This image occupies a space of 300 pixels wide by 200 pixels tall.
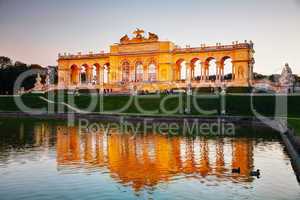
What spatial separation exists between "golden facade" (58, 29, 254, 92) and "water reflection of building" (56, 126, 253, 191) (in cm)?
4089

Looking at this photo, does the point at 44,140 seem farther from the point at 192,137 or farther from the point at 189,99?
the point at 189,99

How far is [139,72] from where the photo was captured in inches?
3209

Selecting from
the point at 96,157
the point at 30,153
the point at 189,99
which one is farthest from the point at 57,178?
the point at 189,99

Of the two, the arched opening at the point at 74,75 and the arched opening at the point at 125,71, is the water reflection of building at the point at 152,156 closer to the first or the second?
the arched opening at the point at 125,71

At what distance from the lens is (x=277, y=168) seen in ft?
68.2

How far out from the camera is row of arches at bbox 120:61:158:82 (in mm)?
79625

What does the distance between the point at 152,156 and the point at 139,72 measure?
5839 centimetres

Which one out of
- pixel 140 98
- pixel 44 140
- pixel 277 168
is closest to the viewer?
pixel 277 168

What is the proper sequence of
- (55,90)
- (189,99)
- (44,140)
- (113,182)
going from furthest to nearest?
(55,90), (189,99), (44,140), (113,182)

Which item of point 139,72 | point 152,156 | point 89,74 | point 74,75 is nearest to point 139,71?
point 139,72

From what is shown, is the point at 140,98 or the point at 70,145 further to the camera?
the point at 140,98

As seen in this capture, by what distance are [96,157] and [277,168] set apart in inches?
369

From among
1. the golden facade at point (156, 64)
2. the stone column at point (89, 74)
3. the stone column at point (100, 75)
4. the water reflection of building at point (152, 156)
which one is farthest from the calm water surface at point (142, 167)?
the stone column at point (89, 74)

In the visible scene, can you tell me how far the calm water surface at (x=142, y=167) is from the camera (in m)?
16.0
